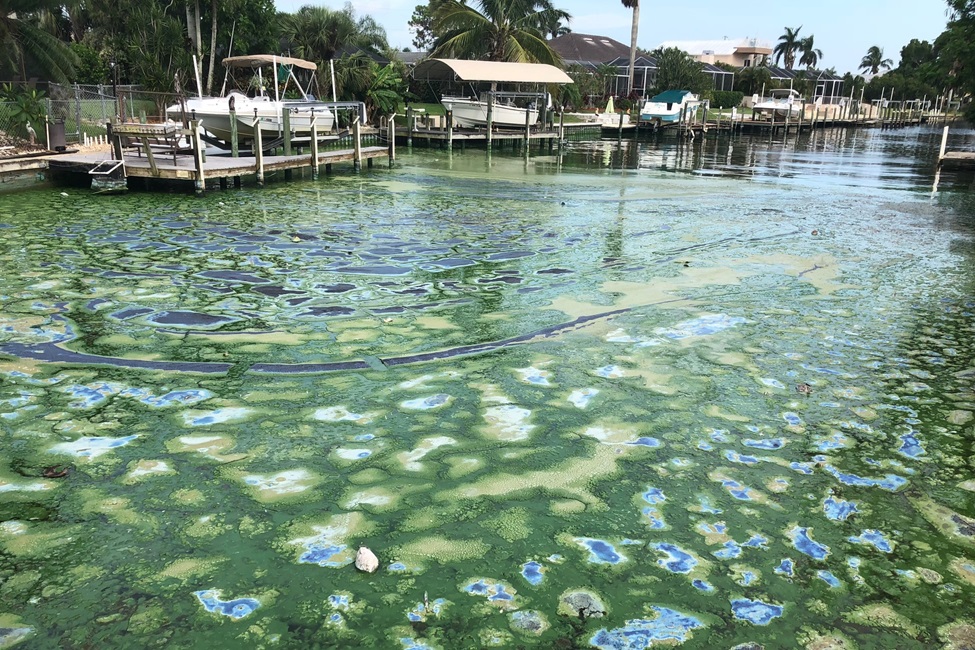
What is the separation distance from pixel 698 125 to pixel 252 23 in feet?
88.7

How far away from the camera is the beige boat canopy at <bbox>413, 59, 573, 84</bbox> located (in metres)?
28.9

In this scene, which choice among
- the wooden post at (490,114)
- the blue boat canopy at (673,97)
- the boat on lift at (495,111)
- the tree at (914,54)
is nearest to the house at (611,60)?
the blue boat canopy at (673,97)

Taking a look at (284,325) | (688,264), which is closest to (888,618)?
(284,325)

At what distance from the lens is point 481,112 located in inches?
1212

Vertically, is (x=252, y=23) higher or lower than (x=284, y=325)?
higher


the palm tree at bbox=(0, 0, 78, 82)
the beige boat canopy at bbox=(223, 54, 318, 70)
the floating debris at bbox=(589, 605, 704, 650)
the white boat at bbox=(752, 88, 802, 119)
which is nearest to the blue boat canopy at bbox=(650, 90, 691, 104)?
the white boat at bbox=(752, 88, 802, 119)

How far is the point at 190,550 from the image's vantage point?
143 inches

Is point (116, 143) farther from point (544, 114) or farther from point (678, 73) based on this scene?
point (678, 73)

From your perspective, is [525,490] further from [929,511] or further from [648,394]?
[929,511]

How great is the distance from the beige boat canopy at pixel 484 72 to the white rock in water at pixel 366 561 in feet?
88.8

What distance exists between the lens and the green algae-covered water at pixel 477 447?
329 centimetres

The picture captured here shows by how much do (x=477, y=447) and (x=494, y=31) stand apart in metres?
32.7

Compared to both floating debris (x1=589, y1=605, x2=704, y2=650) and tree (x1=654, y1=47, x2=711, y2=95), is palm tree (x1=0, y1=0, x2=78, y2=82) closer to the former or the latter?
floating debris (x1=589, y1=605, x2=704, y2=650)

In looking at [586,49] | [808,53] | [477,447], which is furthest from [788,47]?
[477,447]
